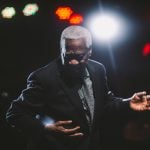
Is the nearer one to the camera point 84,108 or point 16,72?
point 84,108

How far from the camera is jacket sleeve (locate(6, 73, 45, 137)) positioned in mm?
3266

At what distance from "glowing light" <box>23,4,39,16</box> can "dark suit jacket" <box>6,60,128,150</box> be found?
4.60 m

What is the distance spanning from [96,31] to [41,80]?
4820mm

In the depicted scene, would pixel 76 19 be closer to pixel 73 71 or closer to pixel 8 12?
pixel 8 12

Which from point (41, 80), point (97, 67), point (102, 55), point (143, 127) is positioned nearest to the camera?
point (41, 80)

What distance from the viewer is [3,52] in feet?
28.4

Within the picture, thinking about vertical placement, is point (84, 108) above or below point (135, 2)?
below

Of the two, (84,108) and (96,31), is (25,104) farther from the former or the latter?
(96,31)

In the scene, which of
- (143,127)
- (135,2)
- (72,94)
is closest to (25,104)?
(72,94)

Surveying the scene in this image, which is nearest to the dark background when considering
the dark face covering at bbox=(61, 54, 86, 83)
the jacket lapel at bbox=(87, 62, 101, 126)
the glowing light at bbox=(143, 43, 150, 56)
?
the glowing light at bbox=(143, 43, 150, 56)

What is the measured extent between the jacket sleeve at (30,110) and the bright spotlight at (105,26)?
4.58m

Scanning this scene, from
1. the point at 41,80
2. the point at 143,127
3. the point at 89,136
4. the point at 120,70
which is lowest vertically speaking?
the point at 143,127

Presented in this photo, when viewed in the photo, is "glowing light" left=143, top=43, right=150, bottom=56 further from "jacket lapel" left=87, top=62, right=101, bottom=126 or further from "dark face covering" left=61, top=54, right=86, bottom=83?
"dark face covering" left=61, top=54, right=86, bottom=83

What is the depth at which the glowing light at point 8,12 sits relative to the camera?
25.5 feet
